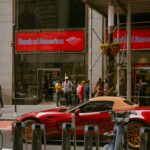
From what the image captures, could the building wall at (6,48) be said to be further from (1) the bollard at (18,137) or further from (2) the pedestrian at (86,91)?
(1) the bollard at (18,137)

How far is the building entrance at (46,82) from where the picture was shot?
28688mm

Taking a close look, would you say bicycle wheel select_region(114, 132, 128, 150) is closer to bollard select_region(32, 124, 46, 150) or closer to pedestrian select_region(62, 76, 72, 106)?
bollard select_region(32, 124, 46, 150)

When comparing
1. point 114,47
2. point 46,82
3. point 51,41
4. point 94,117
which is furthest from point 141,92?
point 94,117

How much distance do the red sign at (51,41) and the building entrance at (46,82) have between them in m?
1.29

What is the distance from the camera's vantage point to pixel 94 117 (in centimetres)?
1335

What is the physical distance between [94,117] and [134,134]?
129 centimetres

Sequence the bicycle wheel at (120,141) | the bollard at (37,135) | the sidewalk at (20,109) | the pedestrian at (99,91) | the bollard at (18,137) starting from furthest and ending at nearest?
the pedestrian at (99,91), the sidewalk at (20,109), the bollard at (18,137), the bollard at (37,135), the bicycle wheel at (120,141)

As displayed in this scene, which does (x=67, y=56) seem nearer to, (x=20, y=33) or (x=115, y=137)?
(x=20, y=33)

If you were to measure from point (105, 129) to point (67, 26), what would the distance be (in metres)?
15.7

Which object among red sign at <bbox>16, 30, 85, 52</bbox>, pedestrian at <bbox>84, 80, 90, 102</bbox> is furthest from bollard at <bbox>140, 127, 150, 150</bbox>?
red sign at <bbox>16, 30, 85, 52</bbox>

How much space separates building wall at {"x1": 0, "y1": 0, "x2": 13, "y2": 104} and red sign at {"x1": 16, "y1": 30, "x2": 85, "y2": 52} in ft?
1.97

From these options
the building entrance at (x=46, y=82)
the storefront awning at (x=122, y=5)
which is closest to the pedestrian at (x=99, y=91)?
the storefront awning at (x=122, y=5)

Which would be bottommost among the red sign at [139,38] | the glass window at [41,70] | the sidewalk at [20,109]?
the sidewalk at [20,109]

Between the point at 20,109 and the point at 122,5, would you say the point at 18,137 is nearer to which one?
the point at 122,5
